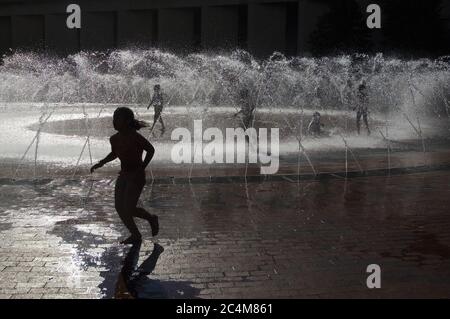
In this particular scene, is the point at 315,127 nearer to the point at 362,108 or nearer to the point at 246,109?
the point at 362,108

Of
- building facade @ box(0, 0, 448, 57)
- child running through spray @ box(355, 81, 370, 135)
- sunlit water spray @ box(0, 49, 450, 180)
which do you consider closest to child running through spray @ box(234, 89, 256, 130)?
sunlit water spray @ box(0, 49, 450, 180)

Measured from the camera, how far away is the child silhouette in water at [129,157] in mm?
5633

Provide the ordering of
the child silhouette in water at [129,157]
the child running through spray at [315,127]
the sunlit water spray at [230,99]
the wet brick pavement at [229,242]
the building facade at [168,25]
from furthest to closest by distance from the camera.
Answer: the building facade at [168,25] → the child running through spray at [315,127] → the sunlit water spray at [230,99] → the child silhouette in water at [129,157] → the wet brick pavement at [229,242]

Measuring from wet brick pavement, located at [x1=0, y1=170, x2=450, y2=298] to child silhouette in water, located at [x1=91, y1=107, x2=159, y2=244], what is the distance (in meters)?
0.41

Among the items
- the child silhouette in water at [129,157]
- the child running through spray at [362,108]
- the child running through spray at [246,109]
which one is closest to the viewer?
the child silhouette in water at [129,157]

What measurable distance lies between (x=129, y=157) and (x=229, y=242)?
1.39 meters

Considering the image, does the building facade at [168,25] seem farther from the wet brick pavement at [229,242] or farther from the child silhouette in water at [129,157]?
the child silhouette in water at [129,157]

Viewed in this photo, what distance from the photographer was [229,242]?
235 inches

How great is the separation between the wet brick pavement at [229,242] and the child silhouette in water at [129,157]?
415mm

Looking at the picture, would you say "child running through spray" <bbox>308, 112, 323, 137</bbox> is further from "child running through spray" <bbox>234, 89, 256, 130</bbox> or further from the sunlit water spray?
"child running through spray" <bbox>234, 89, 256, 130</bbox>

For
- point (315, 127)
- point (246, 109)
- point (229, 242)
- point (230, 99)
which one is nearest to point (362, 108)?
point (315, 127)

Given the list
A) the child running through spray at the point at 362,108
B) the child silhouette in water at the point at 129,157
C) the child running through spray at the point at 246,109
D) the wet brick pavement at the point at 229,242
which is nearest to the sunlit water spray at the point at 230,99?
the child running through spray at the point at 362,108
